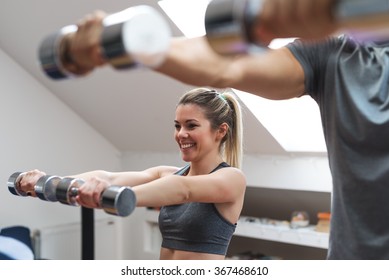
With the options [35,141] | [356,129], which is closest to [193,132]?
[356,129]

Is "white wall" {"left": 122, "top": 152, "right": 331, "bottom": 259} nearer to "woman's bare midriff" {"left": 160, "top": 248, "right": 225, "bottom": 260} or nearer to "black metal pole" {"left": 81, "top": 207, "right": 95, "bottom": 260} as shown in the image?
"woman's bare midriff" {"left": 160, "top": 248, "right": 225, "bottom": 260}

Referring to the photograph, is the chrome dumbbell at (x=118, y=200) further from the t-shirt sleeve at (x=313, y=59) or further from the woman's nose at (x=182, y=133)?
the woman's nose at (x=182, y=133)

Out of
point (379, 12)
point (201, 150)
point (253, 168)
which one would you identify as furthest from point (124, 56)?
point (253, 168)

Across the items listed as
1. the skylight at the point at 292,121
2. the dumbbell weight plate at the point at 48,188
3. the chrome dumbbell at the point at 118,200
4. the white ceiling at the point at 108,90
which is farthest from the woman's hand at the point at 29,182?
the skylight at the point at 292,121

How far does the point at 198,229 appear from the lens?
162cm

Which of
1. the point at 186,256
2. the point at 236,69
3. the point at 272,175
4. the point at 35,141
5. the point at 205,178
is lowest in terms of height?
the point at 272,175

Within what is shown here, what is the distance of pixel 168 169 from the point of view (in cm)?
191

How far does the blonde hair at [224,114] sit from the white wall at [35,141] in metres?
2.64

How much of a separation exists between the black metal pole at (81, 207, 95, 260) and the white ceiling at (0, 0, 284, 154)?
1.51 metres

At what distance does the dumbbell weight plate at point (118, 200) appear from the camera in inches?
33.6

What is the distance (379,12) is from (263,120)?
3.20m

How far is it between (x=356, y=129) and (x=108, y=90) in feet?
10.7

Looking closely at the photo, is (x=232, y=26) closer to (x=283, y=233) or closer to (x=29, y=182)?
(x=29, y=182)

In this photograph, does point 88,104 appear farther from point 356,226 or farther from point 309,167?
point 356,226
